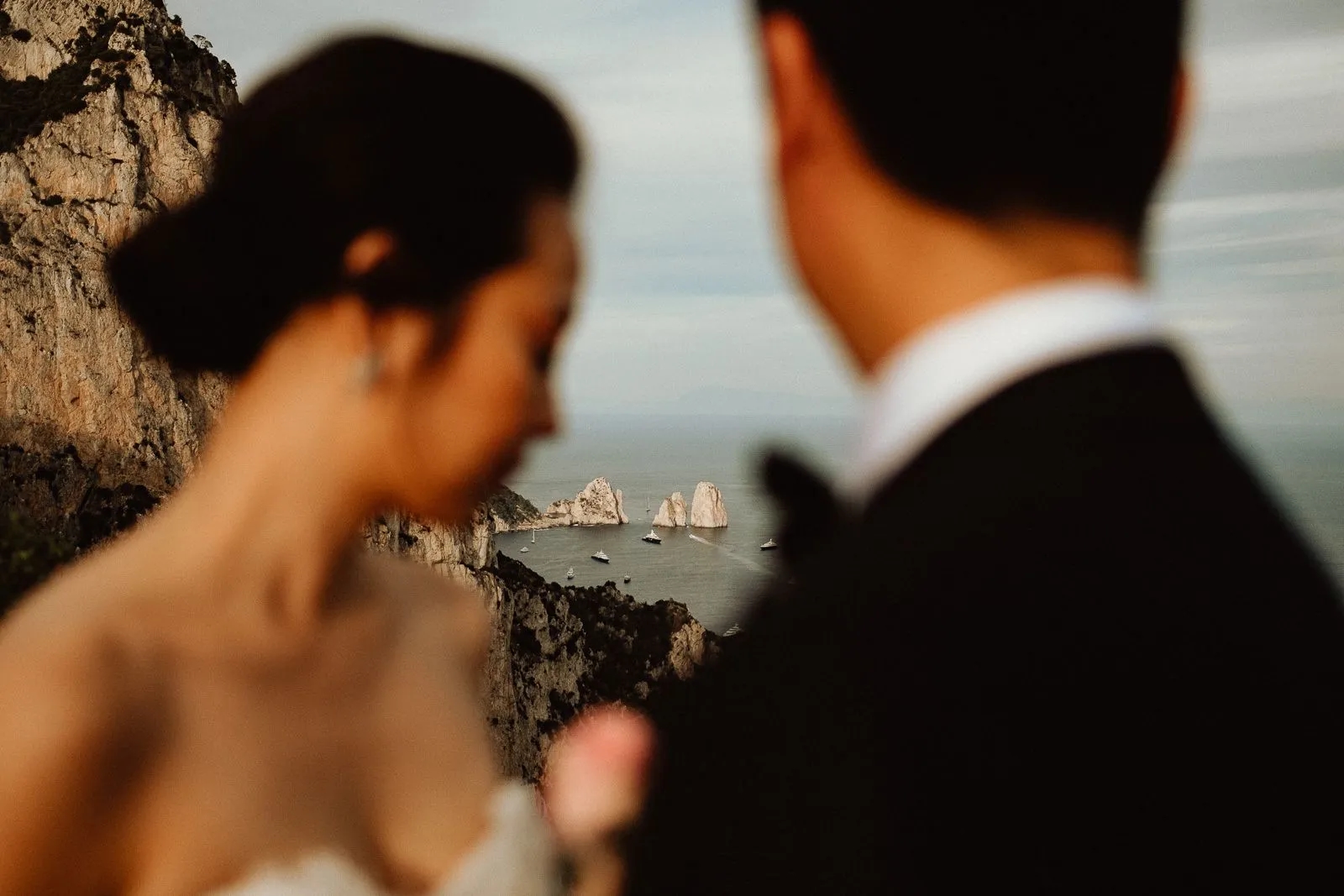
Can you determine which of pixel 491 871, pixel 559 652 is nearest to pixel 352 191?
pixel 491 871

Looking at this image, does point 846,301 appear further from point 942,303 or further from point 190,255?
point 190,255

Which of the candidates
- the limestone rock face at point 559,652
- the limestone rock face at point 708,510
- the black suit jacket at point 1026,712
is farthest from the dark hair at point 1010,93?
the limestone rock face at point 708,510

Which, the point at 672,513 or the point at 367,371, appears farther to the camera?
the point at 672,513

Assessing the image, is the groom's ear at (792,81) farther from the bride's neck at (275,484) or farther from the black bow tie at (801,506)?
the bride's neck at (275,484)

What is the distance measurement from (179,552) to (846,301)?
7.31 feet

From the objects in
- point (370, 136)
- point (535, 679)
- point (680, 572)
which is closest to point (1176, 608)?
point (370, 136)

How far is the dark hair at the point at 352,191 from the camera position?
2699 millimetres

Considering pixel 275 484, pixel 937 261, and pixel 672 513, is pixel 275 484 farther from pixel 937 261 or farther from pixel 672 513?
pixel 672 513

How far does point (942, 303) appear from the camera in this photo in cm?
113

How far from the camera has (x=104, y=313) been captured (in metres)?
46.1

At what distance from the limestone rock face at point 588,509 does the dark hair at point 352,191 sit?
14795 cm

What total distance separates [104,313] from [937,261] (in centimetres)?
5073

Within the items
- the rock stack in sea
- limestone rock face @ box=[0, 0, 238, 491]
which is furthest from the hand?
limestone rock face @ box=[0, 0, 238, 491]

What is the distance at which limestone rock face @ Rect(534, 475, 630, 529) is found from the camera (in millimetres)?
152625
